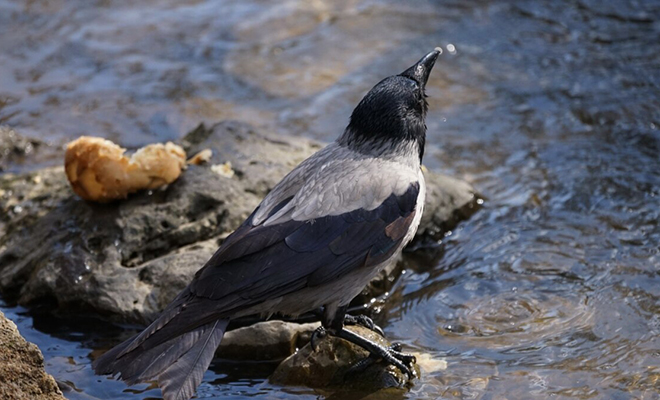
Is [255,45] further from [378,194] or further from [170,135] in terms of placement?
[378,194]

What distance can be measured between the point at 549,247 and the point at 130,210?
9.98 feet

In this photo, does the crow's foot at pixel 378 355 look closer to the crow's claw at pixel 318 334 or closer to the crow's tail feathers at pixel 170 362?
the crow's claw at pixel 318 334

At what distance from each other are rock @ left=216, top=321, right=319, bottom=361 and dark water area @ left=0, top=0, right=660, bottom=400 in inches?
4.0

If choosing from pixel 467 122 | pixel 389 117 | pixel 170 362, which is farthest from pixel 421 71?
pixel 467 122

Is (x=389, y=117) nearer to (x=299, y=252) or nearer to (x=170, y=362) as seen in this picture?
(x=299, y=252)

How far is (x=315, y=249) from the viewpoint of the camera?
4824mm

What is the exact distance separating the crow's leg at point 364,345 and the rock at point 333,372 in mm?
44

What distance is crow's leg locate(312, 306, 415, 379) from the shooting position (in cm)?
501

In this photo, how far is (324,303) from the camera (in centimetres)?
500

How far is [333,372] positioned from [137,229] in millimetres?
1791

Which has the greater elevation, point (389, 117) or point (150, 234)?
point (389, 117)

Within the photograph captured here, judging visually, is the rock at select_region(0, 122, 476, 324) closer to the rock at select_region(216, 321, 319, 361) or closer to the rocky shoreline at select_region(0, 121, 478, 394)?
the rocky shoreline at select_region(0, 121, 478, 394)

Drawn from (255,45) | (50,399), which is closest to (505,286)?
(50,399)

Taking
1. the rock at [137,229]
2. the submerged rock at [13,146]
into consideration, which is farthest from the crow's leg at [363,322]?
the submerged rock at [13,146]
